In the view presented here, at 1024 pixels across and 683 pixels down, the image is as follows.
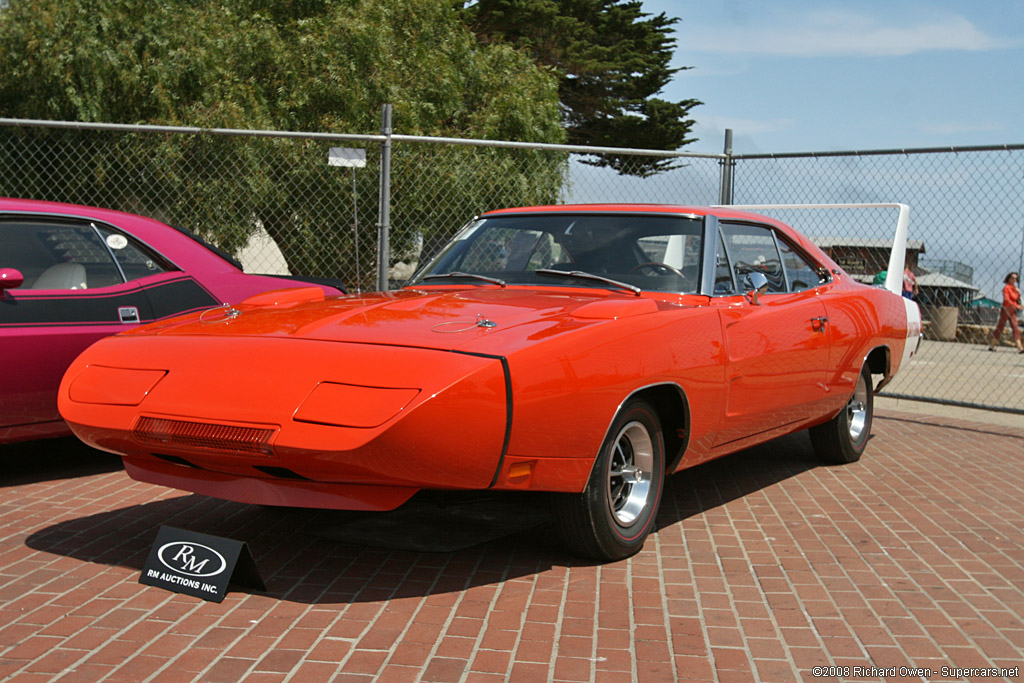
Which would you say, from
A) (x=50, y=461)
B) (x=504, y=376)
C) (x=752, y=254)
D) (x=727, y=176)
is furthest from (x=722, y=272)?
(x=727, y=176)

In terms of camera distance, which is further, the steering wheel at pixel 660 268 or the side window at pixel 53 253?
the side window at pixel 53 253

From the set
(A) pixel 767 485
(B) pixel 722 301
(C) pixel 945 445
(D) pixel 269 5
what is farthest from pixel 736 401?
(D) pixel 269 5

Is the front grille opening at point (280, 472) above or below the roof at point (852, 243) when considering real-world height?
below

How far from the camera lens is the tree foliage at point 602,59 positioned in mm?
32938

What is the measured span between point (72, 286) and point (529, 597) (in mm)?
3275

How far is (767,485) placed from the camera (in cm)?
577

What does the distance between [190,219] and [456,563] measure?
10166mm

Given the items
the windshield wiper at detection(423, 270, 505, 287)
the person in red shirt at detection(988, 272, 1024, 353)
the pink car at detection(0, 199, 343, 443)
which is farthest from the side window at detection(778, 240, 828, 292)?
the person in red shirt at detection(988, 272, 1024, 353)

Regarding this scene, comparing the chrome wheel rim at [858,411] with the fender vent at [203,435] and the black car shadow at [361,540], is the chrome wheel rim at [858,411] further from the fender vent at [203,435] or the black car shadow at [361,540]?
the fender vent at [203,435]

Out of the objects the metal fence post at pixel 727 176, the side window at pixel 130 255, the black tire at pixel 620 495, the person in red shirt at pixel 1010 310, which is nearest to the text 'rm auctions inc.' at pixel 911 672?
the black tire at pixel 620 495

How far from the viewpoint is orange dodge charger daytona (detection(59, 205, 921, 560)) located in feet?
10.9

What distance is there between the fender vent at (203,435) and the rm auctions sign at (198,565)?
1.40ft

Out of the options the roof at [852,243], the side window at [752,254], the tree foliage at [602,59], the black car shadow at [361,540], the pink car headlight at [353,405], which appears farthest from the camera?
the tree foliage at [602,59]

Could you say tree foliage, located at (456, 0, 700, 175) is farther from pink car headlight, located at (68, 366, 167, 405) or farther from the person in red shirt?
pink car headlight, located at (68, 366, 167, 405)
